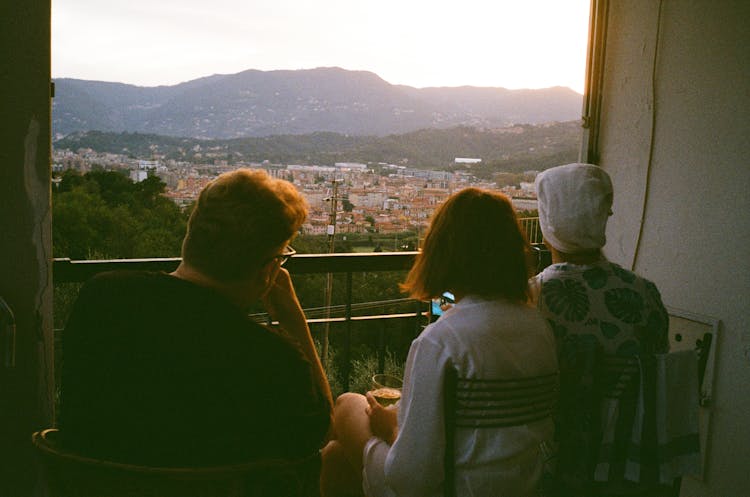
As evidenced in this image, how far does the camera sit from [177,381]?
1123 millimetres

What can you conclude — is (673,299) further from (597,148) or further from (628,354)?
(628,354)

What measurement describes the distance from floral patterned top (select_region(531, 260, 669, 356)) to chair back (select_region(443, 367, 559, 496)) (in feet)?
0.78

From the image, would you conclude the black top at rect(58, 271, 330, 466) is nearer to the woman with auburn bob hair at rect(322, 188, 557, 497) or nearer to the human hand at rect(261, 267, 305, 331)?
the woman with auburn bob hair at rect(322, 188, 557, 497)

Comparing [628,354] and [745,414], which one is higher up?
[628,354]

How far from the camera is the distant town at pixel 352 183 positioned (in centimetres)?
238

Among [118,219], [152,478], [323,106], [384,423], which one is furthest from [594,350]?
[118,219]

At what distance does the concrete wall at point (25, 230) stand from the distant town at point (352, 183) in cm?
24

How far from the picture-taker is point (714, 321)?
92.3 inches

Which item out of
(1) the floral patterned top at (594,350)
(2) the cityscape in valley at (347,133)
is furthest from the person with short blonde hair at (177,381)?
(2) the cityscape in valley at (347,133)

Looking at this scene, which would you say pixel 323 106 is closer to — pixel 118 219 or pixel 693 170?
pixel 118 219

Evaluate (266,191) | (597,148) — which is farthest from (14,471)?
(597,148)

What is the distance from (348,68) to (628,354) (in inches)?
88.1

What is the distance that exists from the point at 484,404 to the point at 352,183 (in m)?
2.13

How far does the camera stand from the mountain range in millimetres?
2922
